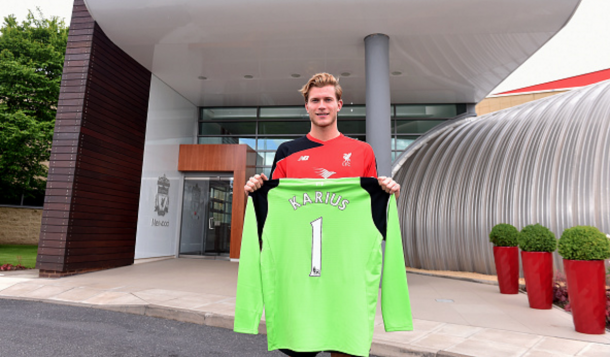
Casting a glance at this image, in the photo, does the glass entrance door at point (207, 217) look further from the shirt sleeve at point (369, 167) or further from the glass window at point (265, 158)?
the shirt sleeve at point (369, 167)

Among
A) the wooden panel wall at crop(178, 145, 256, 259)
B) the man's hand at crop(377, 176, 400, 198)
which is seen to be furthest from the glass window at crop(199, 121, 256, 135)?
the man's hand at crop(377, 176, 400, 198)

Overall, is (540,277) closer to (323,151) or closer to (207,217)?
(323,151)

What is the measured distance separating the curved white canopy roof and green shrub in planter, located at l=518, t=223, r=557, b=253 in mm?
4834

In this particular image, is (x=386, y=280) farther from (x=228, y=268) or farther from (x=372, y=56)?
(x=228, y=268)

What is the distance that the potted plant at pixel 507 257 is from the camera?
794 centimetres

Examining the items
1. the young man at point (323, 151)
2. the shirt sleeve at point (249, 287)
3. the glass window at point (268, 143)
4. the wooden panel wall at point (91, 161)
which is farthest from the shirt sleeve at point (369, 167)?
the glass window at point (268, 143)

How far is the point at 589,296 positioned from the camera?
16.8 ft

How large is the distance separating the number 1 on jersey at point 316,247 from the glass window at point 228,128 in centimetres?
1372

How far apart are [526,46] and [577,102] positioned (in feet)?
6.37

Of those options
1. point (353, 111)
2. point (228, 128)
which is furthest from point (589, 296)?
point (228, 128)

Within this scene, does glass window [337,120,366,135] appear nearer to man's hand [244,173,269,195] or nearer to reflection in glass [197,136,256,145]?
reflection in glass [197,136,256,145]

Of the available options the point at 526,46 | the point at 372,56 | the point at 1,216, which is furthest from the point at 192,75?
the point at 1,216

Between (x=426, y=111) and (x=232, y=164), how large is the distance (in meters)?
7.85

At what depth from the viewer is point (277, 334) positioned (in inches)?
95.0
